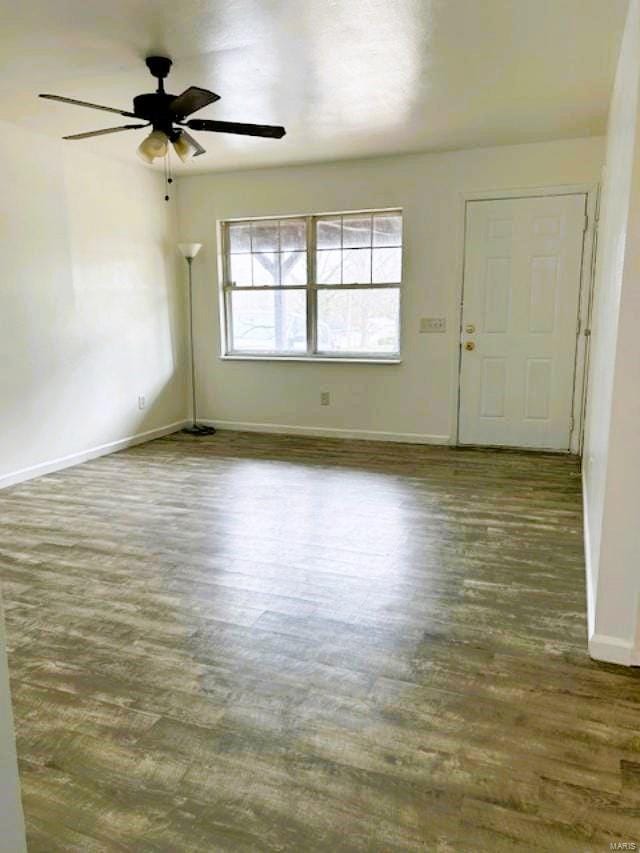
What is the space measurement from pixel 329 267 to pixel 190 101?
2798mm

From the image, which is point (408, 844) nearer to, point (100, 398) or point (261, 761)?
point (261, 761)

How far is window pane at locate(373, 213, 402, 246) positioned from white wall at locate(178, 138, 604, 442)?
124 mm

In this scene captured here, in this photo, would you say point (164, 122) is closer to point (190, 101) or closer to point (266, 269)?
point (190, 101)

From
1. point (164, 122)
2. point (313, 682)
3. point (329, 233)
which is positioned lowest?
point (313, 682)

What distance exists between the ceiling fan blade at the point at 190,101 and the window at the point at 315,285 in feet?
8.51

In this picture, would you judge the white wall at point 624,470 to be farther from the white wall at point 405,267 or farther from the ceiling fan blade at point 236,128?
A: the white wall at point 405,267

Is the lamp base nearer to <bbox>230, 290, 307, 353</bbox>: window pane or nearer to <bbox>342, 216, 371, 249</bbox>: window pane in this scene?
<bbox>230, 290, 307, 353</bbox>: window pane

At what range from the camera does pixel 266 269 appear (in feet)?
18.9

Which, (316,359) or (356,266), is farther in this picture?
(316,359)

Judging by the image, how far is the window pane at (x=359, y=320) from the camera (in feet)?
17.6

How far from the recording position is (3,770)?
91cm

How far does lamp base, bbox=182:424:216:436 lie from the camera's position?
233 inches

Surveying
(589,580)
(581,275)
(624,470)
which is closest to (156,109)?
(624,470)

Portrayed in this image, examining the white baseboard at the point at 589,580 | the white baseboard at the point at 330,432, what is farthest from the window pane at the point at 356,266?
the white baseboard at the point at 589,580
